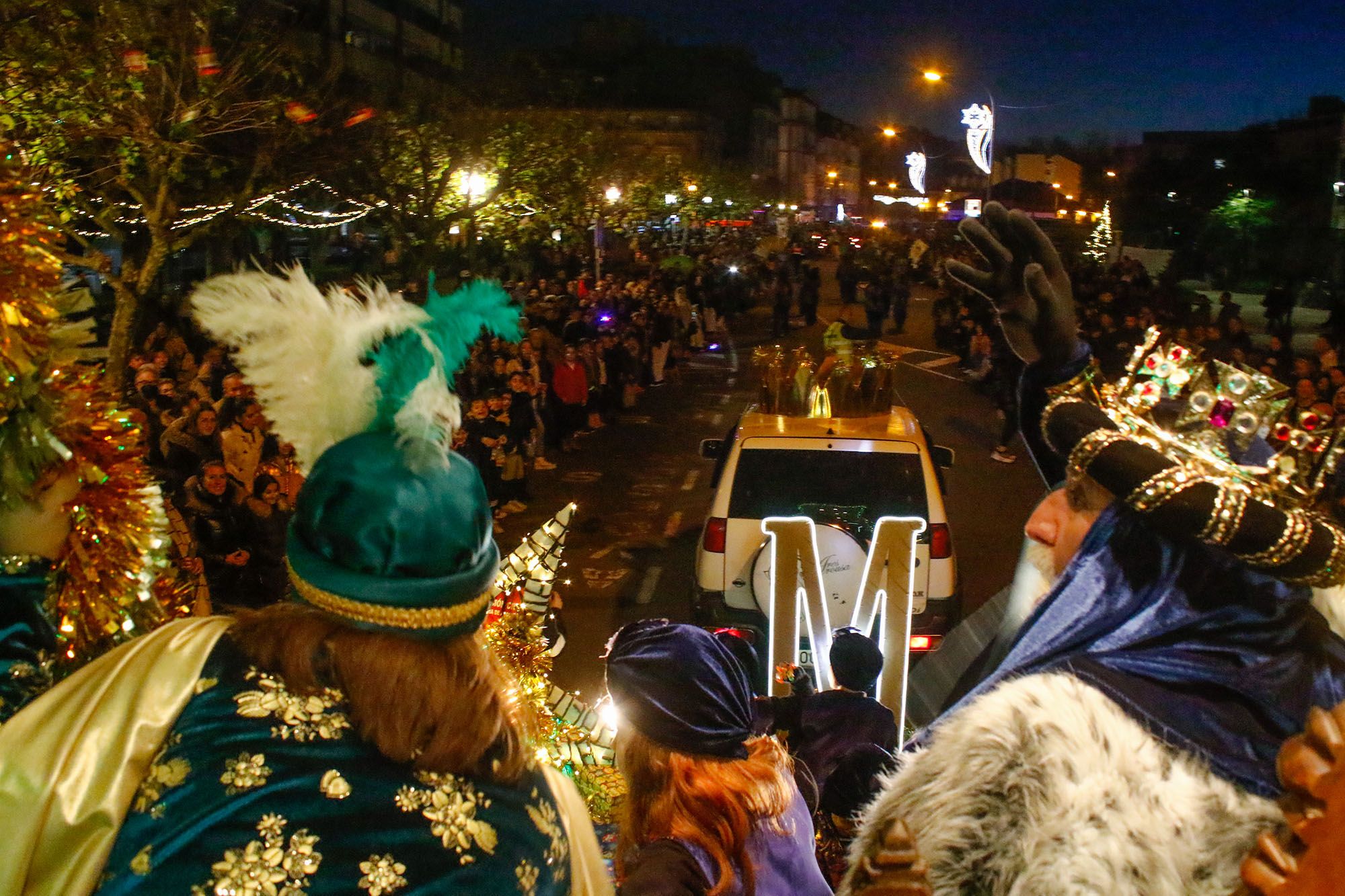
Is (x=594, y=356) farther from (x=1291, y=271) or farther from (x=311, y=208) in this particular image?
(x=1291, y=271)

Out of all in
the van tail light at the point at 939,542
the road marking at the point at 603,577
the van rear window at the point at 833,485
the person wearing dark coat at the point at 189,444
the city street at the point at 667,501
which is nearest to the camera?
the van tail light at the point at 939,542

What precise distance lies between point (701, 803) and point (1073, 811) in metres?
0.96

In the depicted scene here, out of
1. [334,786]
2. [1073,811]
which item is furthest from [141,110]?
[1073,811]

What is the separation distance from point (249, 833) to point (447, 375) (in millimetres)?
657

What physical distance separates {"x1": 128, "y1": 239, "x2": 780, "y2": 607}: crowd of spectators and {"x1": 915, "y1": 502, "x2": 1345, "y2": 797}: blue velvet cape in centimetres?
117

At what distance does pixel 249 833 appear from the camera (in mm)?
1281

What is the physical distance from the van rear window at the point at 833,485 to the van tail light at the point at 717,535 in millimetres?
94

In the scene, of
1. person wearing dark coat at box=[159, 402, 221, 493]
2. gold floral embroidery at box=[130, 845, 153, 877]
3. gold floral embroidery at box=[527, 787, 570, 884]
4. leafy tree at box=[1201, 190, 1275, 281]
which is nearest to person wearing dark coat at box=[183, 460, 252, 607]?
person wearing dark coat at box=[159, 402, 221, 493]

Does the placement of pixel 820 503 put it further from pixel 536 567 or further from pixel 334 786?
pixel 334 786

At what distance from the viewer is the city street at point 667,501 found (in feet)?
32.0

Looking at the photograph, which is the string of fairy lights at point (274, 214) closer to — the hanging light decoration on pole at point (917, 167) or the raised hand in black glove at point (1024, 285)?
the raised hand in black glove at point (1024, 285)

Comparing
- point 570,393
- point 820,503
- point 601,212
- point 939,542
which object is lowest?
point 570,393

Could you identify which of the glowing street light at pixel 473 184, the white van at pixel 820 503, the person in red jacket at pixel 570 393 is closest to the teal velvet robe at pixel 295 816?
the white van at pixel 820 503

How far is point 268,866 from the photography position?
1267mm
